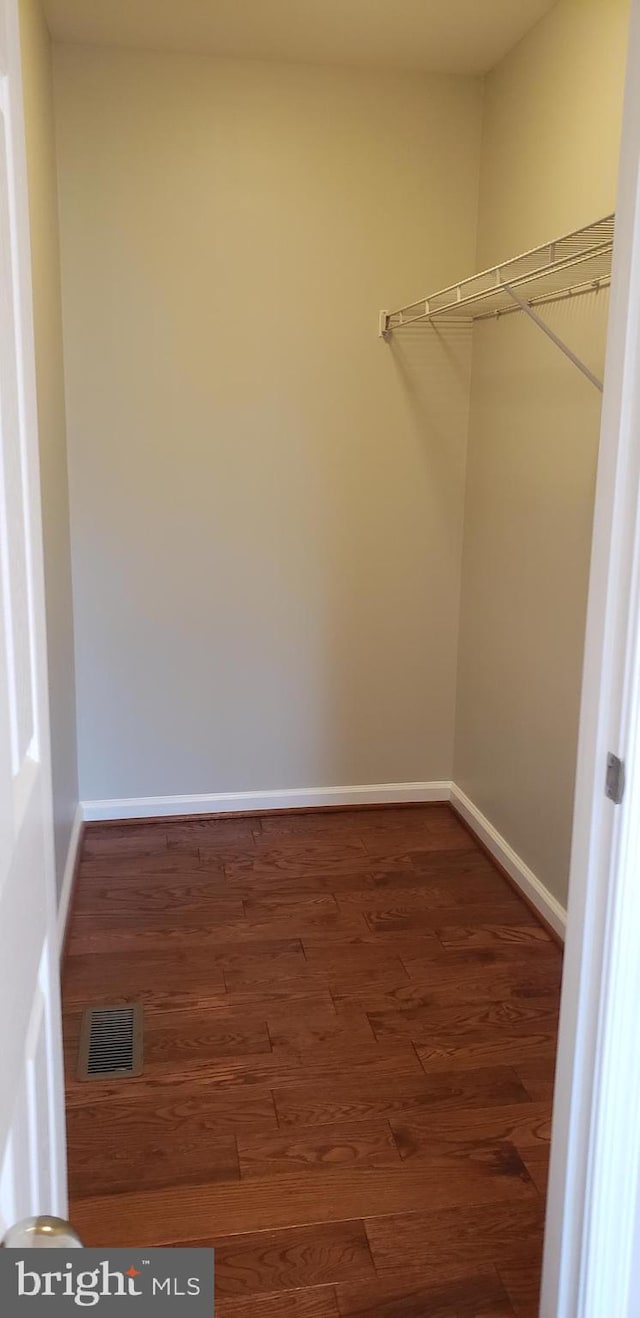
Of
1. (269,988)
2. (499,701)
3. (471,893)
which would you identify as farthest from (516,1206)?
(499,701)

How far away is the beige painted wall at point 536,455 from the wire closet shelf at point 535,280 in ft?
0.20

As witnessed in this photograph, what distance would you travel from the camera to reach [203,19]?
9.01ft

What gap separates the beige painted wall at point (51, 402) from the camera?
239 centimetres

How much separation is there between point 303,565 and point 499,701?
0.81m

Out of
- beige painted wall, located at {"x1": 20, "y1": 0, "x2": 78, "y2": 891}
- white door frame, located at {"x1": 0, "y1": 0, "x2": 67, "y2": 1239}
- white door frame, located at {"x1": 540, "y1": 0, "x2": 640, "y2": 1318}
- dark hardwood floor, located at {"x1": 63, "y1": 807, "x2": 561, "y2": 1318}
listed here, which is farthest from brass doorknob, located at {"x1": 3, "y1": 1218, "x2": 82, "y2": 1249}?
beige painted wall, located at {"x1": 20, "y1": 0, "x2": 78, "y2": 891}

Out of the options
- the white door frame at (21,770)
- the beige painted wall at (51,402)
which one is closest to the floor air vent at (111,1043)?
the beige painted wall at (51,402)

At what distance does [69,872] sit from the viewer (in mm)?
2906

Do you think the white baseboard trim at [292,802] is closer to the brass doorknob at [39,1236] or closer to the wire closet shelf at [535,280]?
the wire closet shelf at [535,280]

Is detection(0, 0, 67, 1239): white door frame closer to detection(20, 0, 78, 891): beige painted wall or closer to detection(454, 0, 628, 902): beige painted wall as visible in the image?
detection(20, 0, 78, 891): beige painted wall

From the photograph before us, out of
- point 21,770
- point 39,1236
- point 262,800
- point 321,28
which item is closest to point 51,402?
point 321,28

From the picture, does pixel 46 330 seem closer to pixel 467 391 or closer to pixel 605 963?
pixel 467 391

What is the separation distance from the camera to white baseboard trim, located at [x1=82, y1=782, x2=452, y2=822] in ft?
11.4

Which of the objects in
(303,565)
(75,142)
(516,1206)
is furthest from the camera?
(303,565)

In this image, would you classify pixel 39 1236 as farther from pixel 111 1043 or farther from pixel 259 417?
pixel 259 417
